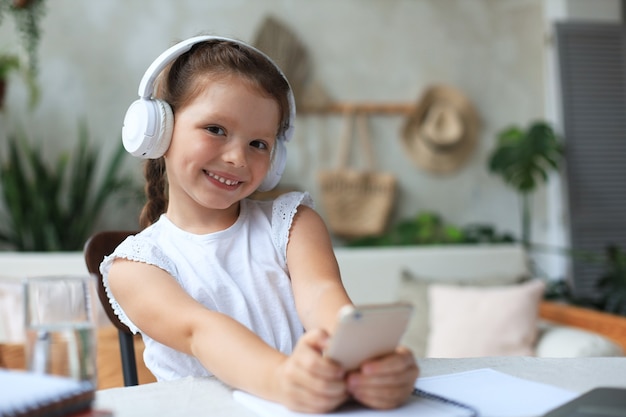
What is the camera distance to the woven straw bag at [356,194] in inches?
178

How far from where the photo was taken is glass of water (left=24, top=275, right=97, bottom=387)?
64 cm

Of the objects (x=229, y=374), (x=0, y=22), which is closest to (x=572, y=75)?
(x=0, y=22)

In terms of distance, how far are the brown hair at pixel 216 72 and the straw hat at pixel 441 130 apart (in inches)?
145

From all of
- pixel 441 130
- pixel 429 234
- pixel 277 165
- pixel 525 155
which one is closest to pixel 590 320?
pixel 429 234

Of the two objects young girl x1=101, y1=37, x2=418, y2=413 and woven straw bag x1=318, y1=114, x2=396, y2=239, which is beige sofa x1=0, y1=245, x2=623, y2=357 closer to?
woven straw bag x1=318, y1=114, x2=396, y2=239

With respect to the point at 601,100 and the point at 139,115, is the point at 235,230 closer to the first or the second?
the point at 139,115

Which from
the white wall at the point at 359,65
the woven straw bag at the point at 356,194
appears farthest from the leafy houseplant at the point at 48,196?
the woven straw bag at the point at 356,194

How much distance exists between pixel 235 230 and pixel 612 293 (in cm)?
288

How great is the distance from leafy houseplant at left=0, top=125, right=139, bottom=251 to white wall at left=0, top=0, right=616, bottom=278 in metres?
0.20

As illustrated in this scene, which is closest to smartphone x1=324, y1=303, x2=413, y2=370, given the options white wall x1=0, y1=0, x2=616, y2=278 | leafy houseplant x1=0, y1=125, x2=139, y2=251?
leafy houseplant x1=0, y1=125, x2=139, y2=251

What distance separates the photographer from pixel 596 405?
2.33ft

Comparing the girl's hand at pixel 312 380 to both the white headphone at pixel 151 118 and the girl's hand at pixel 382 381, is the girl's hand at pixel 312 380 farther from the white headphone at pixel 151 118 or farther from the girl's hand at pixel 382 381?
the white headphone at pixel 151 118

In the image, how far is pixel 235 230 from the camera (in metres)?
1.15

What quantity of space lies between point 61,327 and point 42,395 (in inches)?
2.6
